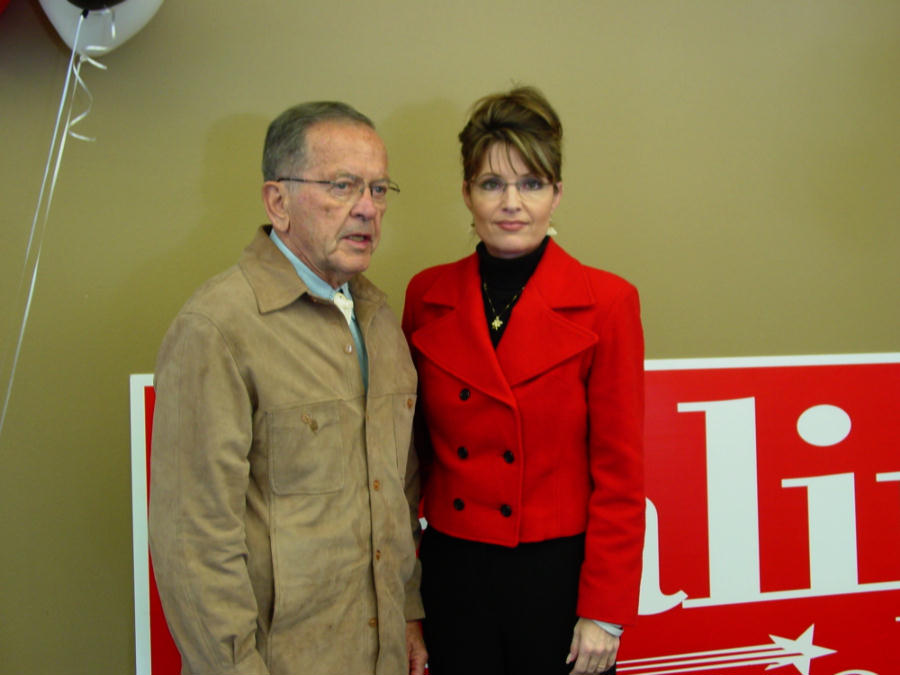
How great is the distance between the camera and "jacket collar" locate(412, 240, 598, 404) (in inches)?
52.9

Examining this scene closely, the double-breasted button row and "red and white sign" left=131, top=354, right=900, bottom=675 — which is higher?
the double-breasted button row

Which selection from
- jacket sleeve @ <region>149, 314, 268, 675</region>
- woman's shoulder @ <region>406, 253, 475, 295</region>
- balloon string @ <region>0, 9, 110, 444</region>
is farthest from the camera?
balloon string @ <region>0, 9, 110, 444</region>

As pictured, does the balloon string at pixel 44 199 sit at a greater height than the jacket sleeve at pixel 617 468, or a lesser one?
greater

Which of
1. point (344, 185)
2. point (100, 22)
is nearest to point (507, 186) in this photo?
point (344, 185)

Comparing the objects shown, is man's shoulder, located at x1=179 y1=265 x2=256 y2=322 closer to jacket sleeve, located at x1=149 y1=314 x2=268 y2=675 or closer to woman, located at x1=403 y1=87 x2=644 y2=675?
jacket sleeve, located at x1=149 y1=314 x2=268 y2=675

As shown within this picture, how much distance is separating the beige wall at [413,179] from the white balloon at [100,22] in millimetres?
145

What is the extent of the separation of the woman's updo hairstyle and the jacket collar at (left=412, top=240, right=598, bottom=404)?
0.17 metres

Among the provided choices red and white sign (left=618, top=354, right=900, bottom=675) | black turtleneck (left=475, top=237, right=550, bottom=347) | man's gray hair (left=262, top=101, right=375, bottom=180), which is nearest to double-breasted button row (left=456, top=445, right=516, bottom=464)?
black turtleneck (left=475, top=237, right=550, bottom=347)

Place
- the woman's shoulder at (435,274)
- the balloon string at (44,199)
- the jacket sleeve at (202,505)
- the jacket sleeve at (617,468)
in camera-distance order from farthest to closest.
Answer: the balloon string at (44,199) → the woman's shoulder at (435,274) → the jacket sleeve at (617,468) → the jacket sleeve at (202,505)

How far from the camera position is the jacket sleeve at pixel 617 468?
1.33 meters

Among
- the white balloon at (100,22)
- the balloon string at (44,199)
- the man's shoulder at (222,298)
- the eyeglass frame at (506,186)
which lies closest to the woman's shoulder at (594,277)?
the eyeglass frame at (506,186)

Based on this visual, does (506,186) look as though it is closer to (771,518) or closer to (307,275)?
(307,275)

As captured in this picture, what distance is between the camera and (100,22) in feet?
5.04

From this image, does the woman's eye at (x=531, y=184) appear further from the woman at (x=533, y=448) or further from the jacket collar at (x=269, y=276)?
the jacket collar at (x=269, y=276)
